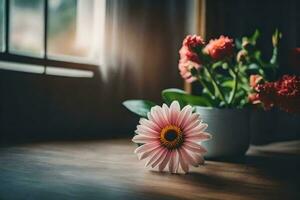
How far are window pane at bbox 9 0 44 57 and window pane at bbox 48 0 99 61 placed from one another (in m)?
0.04

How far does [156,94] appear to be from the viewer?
5.71 ft

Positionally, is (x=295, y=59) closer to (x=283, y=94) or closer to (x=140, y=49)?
(x=283, y=94)

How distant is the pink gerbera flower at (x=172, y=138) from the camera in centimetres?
81

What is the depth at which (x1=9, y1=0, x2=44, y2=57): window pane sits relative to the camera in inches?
53.7

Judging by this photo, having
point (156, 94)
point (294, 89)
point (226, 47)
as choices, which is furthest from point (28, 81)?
point (294, 89)

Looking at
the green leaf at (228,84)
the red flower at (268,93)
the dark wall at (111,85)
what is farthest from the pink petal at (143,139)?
the dark wall at (111,85)

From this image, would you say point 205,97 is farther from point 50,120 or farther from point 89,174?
point 50,120

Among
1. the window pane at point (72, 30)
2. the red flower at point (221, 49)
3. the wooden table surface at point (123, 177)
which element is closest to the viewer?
the wooden table surface at point (123, 177)

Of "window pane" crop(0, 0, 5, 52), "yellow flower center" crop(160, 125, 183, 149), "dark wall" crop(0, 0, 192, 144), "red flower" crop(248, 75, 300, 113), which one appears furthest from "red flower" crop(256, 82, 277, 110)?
"window pane" crop(0, 0, 5, 52)

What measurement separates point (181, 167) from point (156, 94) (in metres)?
0.93

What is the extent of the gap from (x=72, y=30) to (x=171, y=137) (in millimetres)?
883

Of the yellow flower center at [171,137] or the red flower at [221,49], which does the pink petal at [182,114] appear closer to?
the yellow flower center at [171,137]

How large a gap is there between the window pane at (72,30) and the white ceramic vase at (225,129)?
715mm

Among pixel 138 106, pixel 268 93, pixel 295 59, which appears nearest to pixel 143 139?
pixel 138 106
